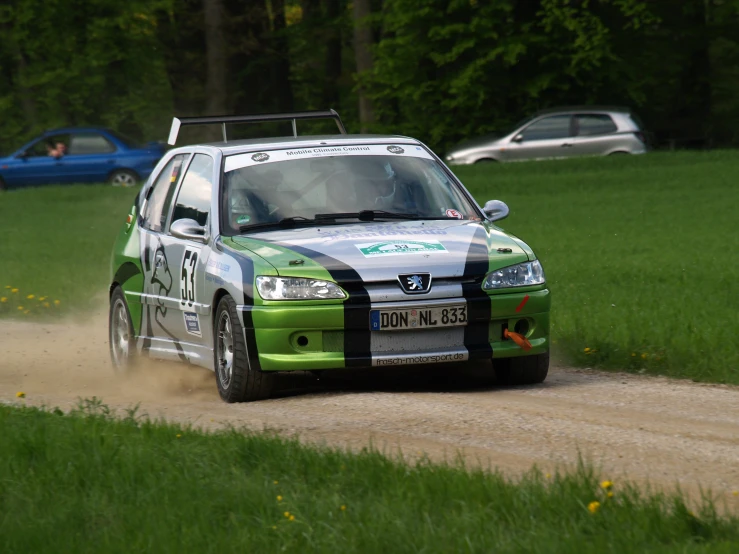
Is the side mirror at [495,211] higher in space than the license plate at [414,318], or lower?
higher

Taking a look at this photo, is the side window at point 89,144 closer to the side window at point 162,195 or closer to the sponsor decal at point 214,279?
the side window at point 162,195

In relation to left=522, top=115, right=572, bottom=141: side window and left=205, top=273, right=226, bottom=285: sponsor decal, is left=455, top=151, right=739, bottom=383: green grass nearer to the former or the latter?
left=522, top=115, right=572, bottom=141: side window

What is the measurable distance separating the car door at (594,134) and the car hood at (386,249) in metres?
27.9

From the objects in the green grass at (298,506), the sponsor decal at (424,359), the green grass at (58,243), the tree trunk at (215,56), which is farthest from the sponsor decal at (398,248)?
the tree trunk at (215,56)

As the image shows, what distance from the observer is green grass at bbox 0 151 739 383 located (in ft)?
36.1

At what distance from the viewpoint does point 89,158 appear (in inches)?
1615

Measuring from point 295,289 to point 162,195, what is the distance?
282 cm

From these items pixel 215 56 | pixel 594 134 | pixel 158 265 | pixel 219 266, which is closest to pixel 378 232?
pixel 219 266

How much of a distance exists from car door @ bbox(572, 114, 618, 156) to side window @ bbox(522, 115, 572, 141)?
10.9 inches

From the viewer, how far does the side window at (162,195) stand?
35.9 feet

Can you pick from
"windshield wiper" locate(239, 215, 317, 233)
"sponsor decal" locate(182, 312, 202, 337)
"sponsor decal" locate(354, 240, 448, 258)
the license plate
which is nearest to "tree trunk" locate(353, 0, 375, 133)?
"sponsor decal" locate(182, 312, 202, 337)

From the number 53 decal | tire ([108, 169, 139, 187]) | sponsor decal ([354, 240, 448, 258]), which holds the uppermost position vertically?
sponsor decal ([354, 240, 448, 258])

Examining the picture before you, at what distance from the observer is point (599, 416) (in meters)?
7.88

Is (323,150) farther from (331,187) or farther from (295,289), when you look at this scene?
(295,289)
